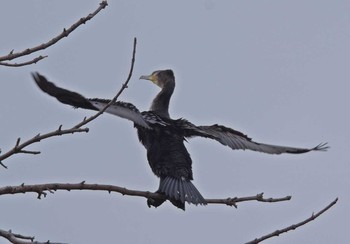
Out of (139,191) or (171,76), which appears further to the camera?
(171,76)

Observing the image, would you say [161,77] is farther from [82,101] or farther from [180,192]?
[82,101]

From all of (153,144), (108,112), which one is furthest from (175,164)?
(108,112)

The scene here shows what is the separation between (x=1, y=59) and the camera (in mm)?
3268

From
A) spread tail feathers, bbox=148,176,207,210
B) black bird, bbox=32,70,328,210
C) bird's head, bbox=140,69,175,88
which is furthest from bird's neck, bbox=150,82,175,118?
spread tail feathers, bbox=148,176,207,210

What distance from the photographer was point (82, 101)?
4656 millimetres

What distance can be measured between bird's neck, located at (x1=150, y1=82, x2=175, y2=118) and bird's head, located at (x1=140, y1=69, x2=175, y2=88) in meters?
0.10

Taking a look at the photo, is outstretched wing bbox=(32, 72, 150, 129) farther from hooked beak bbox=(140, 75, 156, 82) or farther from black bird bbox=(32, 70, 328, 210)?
hooked beak bbox=(140, 75, 156, 82)

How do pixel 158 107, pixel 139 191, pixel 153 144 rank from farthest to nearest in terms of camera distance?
pixel 158 107 < pixel 153 144 < pixel 139 191

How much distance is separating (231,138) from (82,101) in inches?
58.3

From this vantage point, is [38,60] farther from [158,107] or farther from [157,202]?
[158,107]

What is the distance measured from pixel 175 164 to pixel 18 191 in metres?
2.58

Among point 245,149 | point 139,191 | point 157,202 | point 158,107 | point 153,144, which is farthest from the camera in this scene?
point 158,107

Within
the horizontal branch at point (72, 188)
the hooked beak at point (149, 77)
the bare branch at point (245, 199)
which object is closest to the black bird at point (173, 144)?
the bare branch at point (245, 199)

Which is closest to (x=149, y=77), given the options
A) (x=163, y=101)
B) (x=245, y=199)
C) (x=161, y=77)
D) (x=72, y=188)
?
(x=161, y=77)
